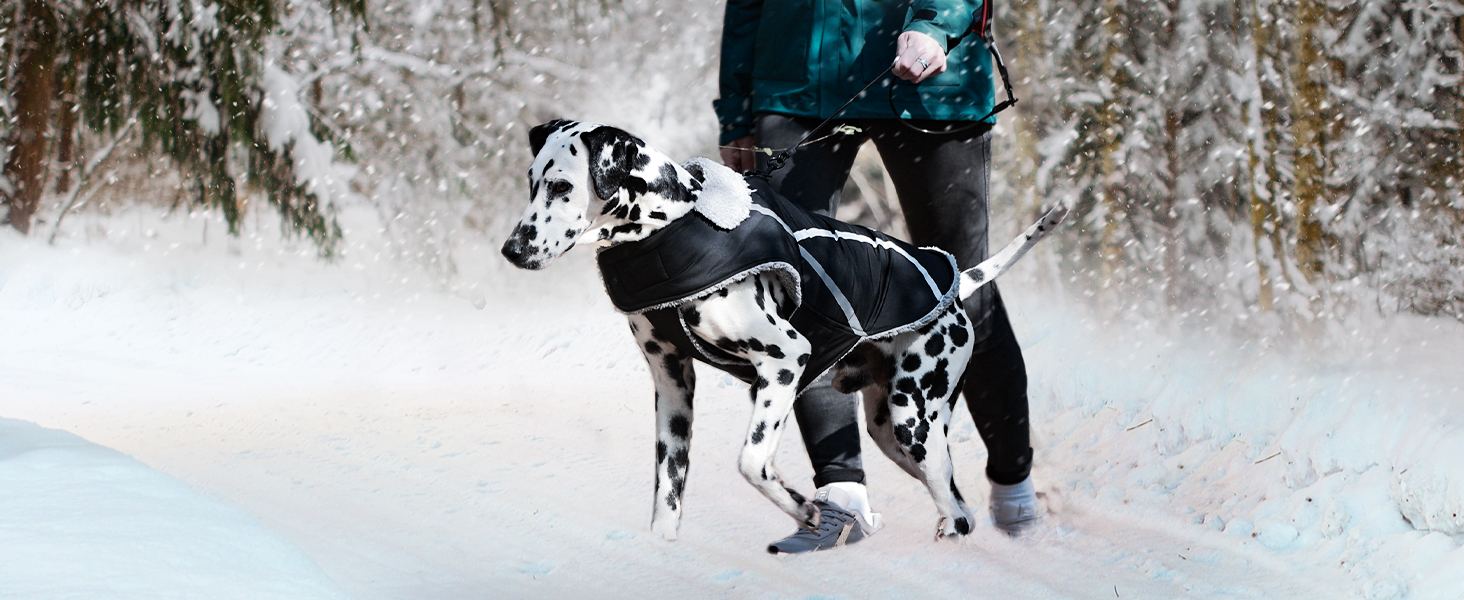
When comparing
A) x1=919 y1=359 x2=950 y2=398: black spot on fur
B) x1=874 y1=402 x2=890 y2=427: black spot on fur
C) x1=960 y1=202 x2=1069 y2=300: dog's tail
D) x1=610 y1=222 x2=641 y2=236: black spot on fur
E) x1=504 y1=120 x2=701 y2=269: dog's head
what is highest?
x1=504 y1=120 x2=701 y2=269: dog's head

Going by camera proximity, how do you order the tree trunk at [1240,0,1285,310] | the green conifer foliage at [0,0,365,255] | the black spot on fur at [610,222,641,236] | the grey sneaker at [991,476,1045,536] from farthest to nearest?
the green conifer foliage at [0,0,365,255], the tree trunk at [1240,0,1285,310], the grey sneaker at [991,476,1045,536], the black spot on fur at [610,222,641,236]

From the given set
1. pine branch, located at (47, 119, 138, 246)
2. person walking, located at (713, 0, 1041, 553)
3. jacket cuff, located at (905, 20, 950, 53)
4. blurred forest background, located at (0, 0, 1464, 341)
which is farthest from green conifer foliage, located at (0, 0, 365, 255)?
jacket cuff, located at (905, 20, 950, 53)

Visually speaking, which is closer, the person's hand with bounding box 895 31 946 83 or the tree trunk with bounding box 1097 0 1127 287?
the person's hand with bounding box 895 31 946 83

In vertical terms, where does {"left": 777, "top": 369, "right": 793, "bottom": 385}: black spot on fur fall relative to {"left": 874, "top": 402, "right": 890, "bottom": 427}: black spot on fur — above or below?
above

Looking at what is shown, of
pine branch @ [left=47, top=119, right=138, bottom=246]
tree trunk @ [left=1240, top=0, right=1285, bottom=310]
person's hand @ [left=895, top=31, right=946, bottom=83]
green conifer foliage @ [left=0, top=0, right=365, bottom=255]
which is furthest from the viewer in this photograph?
pine branch @ [left=47, top=119, right=138, bottom=246]

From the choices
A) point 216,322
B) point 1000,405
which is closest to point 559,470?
point 1000,405

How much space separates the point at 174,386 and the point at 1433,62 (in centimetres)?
725

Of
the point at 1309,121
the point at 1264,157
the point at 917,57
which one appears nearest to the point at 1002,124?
the point at 1264,157

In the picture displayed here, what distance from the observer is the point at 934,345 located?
2.65m

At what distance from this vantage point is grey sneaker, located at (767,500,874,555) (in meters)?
2.70

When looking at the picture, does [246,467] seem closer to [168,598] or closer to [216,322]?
[168,598]

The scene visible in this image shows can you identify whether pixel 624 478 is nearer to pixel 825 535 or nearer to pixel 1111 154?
pixel 825 535

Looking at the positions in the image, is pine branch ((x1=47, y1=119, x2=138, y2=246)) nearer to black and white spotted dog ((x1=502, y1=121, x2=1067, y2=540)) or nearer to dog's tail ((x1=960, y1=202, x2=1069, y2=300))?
black and white spotted dog ((x1=502, y1=121, x2=1067, y2=540))

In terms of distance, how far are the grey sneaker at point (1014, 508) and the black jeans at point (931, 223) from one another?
0.04m
